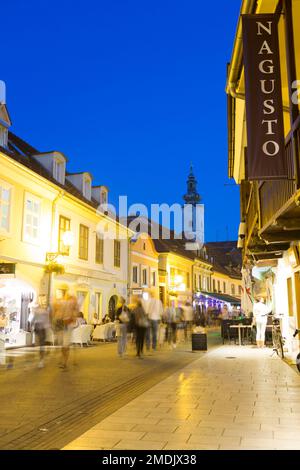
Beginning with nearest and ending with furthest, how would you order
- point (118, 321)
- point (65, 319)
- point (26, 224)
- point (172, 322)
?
point (65, 319), point (118, 321), point (26, 224), point (172, 322)

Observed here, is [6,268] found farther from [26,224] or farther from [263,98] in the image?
[263,98]

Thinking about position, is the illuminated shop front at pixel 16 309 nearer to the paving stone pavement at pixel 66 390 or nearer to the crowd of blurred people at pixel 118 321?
the crowd of blurred people at pixel 118 321

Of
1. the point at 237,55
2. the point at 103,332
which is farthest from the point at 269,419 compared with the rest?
the point at 103,332

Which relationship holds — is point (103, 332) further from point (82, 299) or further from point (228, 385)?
point (228, 385)

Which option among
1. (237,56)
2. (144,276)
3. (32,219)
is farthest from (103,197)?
(237,56)

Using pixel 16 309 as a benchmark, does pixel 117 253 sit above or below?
above

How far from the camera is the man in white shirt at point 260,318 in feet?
50.2

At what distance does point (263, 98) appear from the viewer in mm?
6527

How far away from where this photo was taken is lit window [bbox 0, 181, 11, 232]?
15.7 metres

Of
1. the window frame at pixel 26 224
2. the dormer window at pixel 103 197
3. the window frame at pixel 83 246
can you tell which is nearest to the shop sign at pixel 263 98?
the window frame at pixel 26 224

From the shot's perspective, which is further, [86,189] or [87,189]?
[87,189]

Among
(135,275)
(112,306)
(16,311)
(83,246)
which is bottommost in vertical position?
(16,311)

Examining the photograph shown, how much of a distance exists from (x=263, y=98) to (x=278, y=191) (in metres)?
1.76

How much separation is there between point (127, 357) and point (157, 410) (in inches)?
291
